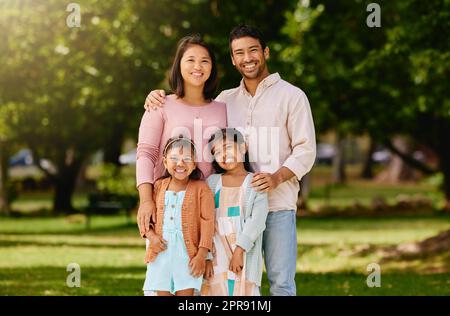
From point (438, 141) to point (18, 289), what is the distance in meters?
16.2

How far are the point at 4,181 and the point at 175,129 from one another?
22495mm

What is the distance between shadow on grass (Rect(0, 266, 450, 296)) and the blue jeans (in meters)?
4.50

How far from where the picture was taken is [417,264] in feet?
44.1

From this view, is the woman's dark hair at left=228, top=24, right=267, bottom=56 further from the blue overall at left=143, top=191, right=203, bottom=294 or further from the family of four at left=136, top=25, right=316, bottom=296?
the blue overall at left=143, top=191, right=203, bottom=294

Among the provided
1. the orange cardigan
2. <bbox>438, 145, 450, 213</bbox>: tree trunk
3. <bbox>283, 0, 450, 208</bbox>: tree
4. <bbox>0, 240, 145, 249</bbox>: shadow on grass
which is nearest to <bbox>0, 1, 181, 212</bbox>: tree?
<bbox>0, 240, 145, 249</bbox>: shadow on grass

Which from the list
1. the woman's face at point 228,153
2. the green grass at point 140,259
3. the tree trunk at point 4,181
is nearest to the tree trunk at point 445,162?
the green grass at point 140,259

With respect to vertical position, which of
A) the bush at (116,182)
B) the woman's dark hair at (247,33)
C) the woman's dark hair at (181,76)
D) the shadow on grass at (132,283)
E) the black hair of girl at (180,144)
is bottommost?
the shadow on grass at (132,283)

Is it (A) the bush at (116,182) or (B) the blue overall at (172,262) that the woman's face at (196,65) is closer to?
(B) the blue overall at (172,262)

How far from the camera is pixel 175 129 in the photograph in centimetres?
561

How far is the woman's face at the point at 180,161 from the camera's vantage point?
543cm

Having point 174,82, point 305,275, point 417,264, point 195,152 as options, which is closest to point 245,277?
point 195,152

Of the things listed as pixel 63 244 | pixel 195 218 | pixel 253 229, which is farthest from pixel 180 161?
pixel 63 244

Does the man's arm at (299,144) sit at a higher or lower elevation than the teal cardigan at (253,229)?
higher

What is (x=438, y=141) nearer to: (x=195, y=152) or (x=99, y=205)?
(x=99, y=205)
